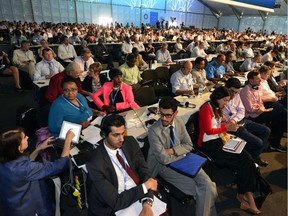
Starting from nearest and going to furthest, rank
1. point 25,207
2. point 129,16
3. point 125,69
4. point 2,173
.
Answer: point 2,173 → point 25,207 → point 125,69 → point 129,16

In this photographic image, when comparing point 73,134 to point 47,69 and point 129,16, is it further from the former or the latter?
point 129,16

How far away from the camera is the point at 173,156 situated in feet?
7.54

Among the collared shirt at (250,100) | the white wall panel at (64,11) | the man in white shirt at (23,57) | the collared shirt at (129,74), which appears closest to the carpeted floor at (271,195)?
the collared shirt at (250,100)

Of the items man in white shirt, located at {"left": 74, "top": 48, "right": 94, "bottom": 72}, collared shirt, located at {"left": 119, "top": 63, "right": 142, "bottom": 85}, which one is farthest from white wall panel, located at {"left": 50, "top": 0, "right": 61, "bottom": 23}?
collared shirt, located at {"left": 119, "top": 63, "right": 142, "bottom": 85}

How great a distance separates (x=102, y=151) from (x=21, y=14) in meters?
20.5

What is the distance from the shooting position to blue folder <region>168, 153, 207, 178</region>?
2.10 m

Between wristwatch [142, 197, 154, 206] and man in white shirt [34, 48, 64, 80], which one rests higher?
man in white shirt [34, 48, 64, 80]

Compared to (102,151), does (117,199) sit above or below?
below

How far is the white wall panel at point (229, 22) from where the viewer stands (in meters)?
30.9

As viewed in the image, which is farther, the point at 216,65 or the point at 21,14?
the point at 21,14

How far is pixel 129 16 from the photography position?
79.0ft

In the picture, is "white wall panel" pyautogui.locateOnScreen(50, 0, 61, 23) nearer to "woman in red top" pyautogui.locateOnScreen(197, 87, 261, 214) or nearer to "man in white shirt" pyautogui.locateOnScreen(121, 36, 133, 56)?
"man in white shirt" pyautogui.locateOnScreen(121, 36, 133, 56)

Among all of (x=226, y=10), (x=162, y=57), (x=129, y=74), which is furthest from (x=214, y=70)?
(x=226, y=10)

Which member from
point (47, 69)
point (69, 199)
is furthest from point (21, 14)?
point (69, 199)
